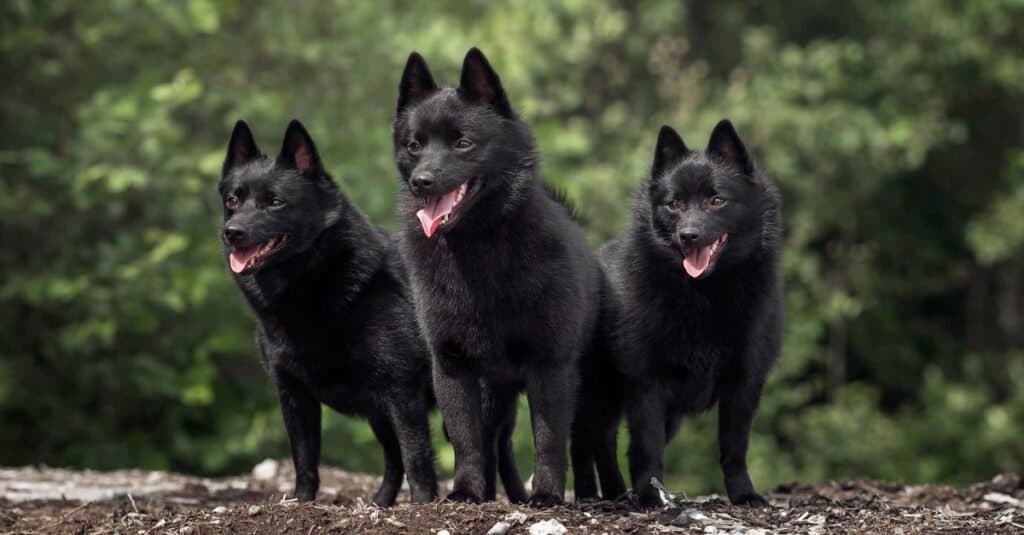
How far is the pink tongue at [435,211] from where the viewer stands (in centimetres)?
618

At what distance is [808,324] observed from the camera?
16.8m

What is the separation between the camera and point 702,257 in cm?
668

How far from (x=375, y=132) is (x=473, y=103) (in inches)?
291

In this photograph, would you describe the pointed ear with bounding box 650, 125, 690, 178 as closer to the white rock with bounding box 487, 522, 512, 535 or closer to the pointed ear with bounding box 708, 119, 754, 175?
the pointed ear with bounding box 708, 119, 754, 175

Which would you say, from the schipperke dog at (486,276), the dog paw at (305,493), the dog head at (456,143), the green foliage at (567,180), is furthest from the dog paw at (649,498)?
the green foliage at (567,180)

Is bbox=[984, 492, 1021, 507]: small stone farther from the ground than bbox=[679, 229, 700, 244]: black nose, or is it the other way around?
bbox=[679, 229, 700, 244]: black nose

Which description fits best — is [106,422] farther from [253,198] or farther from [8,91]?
[253,198]

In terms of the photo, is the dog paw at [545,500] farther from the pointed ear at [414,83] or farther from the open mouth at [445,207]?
the pointed ear at [414,83]

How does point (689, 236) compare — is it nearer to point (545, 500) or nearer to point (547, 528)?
point (545, 500)

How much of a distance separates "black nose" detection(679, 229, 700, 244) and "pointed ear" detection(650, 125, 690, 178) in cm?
55

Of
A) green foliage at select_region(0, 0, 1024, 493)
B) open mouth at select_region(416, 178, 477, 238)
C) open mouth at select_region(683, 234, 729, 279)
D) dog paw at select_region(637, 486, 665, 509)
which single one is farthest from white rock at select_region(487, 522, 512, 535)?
green foliage at select_region(0, 0, 1024, 493)

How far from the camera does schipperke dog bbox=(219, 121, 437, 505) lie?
684 cm

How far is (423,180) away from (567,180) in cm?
915

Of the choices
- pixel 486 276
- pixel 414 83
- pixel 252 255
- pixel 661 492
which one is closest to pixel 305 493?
pixel 252 255
